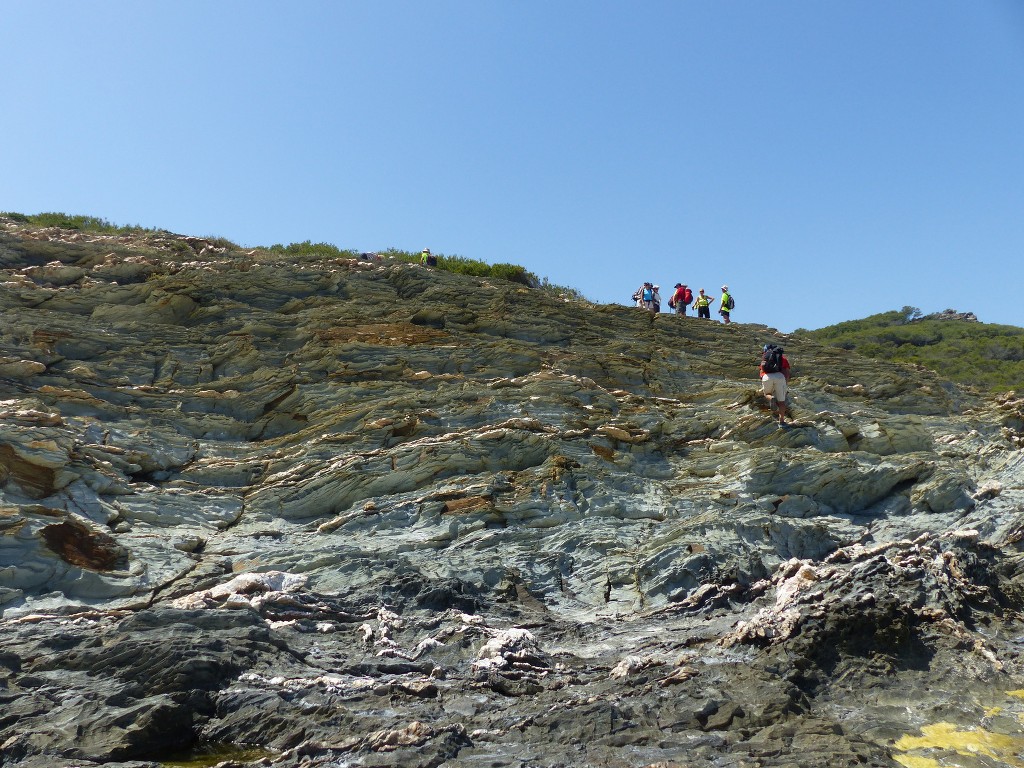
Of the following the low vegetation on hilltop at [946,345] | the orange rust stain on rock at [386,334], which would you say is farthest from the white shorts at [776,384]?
the low vegetation on hilltop at [946,345]

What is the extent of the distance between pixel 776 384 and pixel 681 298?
11.5 m

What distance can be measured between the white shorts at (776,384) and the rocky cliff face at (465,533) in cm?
41

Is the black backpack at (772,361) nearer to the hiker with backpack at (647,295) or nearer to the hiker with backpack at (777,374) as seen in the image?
the hiker with backpack at (777,374)

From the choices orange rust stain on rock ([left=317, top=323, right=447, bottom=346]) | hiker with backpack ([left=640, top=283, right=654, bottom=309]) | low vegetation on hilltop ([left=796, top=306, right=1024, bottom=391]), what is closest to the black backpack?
orange rust stain on rock ([left=317, top=323, right=447, bottom=346])

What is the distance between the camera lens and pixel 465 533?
12.2 metres

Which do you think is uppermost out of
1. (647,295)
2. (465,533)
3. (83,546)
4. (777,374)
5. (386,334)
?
(647,295)

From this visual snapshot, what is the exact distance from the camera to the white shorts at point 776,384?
596 inches

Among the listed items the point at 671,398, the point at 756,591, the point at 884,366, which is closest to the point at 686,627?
the point at 756,591

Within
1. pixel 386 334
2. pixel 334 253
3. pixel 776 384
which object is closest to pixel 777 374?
pixel 776 384

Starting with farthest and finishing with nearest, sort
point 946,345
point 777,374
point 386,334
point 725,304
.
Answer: point 946,345 < point 725,304 < point 386,334 < point 777,374

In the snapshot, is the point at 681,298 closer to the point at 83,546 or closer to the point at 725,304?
the point at 725,304

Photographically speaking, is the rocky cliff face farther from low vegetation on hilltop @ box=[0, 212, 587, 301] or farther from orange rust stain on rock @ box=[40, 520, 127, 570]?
low vegetation on hilltop @ box=[0, 212, 587, 301]

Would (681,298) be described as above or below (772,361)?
above

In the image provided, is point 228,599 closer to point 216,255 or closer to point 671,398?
Answer: point 671,398
